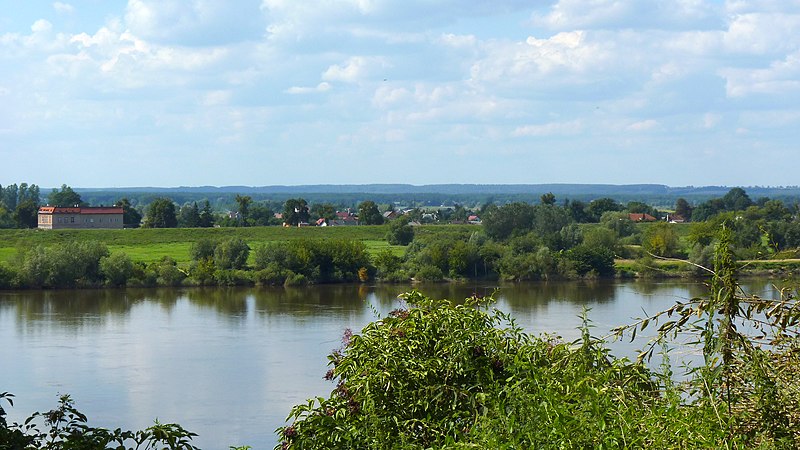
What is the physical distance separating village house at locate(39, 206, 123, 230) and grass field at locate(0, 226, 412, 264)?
3543 millimetres

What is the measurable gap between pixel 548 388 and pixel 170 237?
148 feet

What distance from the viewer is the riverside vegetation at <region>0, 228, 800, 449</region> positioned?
3.44m

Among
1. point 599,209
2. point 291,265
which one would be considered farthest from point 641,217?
point 291,265

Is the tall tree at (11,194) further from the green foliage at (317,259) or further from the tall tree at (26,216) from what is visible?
the green foliage at (317,259)

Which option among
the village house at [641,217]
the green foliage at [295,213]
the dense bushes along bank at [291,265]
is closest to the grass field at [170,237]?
the dense bushes along bank at [291,265]

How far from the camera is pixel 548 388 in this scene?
3.91 meters

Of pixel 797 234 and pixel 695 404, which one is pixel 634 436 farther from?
pixel 797 234

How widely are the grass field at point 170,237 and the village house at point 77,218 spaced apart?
3543mm

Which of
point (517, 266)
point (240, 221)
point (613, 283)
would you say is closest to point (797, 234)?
point (613, 283)

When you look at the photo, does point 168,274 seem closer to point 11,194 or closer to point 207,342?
point 207,342

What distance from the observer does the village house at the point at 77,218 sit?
5119 centimetres

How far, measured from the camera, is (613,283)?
34.7m

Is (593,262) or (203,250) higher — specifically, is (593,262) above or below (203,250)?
below

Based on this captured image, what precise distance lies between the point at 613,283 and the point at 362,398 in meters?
31.0
